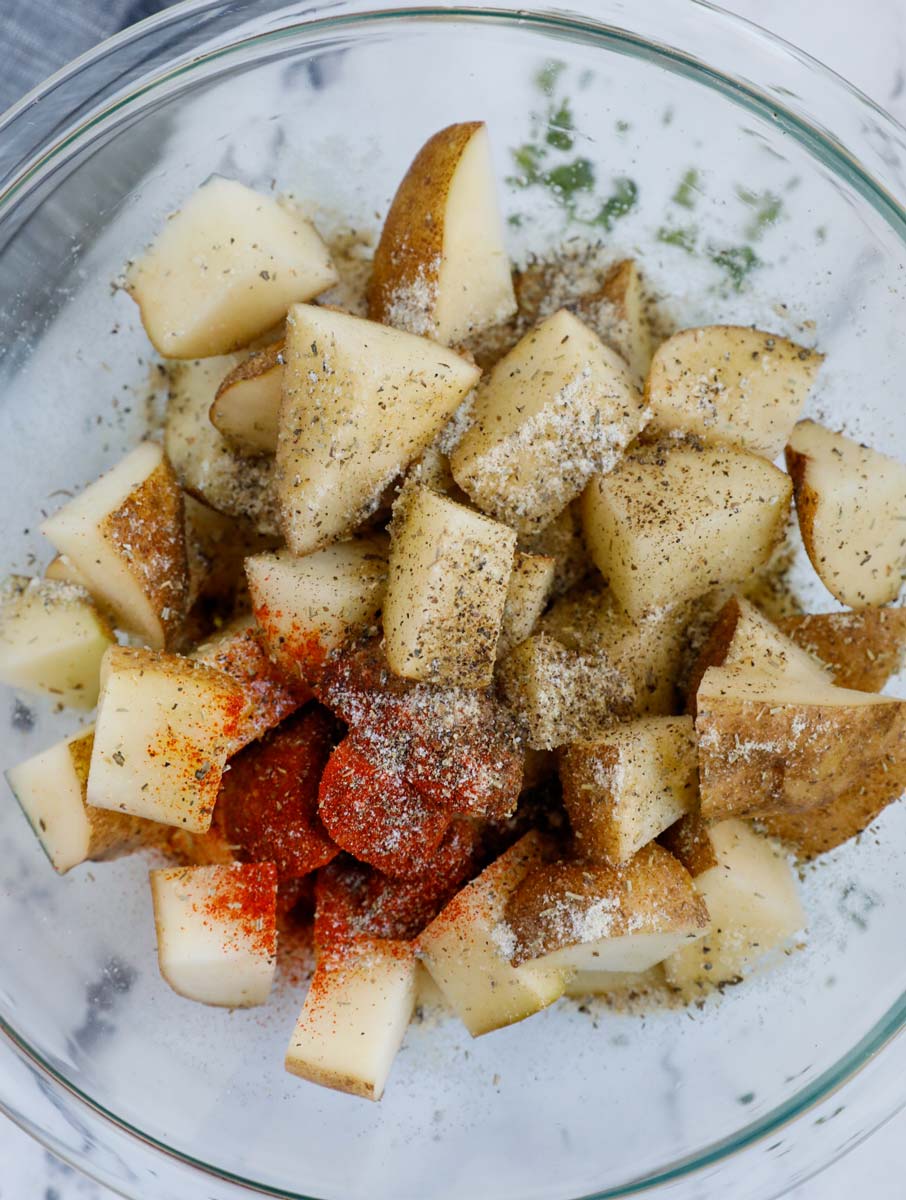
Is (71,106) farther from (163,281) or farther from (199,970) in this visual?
(199,970)

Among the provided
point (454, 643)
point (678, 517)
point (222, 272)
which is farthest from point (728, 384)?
point (222, 272)

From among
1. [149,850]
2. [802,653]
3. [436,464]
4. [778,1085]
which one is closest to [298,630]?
[436,464]

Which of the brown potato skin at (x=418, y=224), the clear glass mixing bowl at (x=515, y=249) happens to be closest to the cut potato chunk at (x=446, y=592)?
the brown potato skin at (x=418, y=224)

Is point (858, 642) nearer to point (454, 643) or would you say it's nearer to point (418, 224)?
point (454, 643)

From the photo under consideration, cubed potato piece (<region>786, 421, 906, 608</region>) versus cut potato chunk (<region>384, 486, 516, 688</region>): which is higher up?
cubed potato piece (<region>786, 421, 906, 608</region>)

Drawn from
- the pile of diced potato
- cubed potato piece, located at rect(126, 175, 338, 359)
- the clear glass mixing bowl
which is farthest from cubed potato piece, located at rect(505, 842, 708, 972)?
cubed potato piece, located at rect(126, 175, 338, 359)

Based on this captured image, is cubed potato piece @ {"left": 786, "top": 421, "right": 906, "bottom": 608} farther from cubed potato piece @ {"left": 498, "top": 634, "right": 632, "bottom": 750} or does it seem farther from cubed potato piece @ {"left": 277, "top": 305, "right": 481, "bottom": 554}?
cubed potato piece @ {"left": 277, "top": 305, "right": 481, "bottom": 554}

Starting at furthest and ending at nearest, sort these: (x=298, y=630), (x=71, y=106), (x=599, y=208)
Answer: (x=599, y=208) → (x=71, y=106) → (x=298, y=630)
